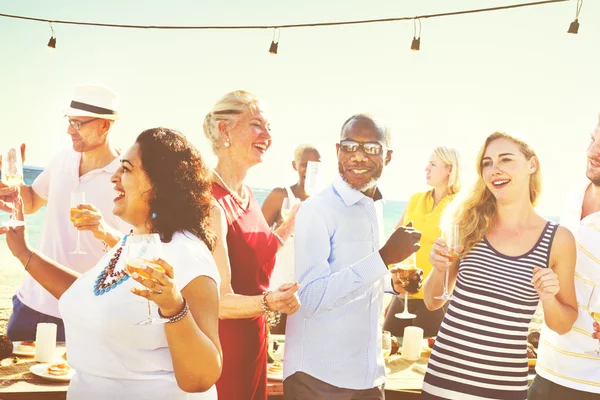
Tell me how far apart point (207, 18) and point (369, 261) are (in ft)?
114

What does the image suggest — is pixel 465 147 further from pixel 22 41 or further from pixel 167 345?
pixel 167 345

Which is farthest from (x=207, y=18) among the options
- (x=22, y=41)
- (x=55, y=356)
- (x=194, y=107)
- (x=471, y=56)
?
(x=55, y=356)

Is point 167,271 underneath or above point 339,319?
above

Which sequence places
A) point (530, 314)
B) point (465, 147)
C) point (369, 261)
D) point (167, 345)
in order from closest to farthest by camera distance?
point (167, 345) → point (369, 261) → point (530, 314) → point (465, 147)

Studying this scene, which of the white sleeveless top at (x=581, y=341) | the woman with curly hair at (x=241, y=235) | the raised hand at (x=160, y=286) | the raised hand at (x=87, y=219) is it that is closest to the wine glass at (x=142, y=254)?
the raised hand at (x=160, y=286)

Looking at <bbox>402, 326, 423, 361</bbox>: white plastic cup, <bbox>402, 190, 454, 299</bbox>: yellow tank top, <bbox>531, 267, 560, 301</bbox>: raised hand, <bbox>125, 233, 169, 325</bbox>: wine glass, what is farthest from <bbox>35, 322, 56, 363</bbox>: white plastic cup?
<bbox>402, 190, 454, 299</bbox>: yellow tank top

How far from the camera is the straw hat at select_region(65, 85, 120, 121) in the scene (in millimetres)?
4359

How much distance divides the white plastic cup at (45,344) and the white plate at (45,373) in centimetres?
9

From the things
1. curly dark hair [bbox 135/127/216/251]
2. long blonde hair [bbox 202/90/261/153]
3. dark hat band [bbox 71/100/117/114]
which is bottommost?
curly dark hair [bbox 135/127/216/251]

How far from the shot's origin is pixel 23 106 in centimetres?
3512

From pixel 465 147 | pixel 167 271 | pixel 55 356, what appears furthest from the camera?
pixel 465 147

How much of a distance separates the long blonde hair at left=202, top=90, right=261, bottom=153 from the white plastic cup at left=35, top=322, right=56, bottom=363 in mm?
1207

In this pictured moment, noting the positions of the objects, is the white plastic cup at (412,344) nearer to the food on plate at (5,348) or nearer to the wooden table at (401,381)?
the wooden table at (401,381)

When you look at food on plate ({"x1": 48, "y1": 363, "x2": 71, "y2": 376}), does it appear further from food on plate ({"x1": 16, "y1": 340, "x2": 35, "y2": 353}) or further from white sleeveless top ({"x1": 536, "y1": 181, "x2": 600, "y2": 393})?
white sleeveless top ({"x1": 536, "y1": 181, "x2": 600, "y2": 393})
